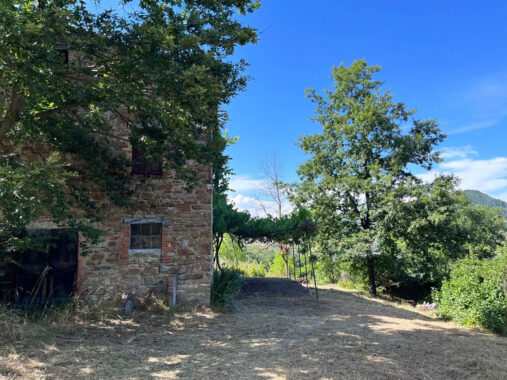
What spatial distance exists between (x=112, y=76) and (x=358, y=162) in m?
10.9

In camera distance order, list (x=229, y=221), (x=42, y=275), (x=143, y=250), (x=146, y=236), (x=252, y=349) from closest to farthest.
Answer: (x=252, y=349), (x=42, y=275), (x=143, y=250), (x=146, y=236), (x=229, y=221)

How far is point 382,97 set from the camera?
14.3 m

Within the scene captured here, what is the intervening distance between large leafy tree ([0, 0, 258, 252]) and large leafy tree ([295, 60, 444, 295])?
27.0 feet

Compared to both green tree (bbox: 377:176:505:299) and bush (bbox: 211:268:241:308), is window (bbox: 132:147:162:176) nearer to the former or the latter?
bush (bbox: 211:268:241:308)

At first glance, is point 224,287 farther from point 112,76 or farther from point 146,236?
point 112,76

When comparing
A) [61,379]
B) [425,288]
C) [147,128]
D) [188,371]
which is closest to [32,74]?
[147,128]

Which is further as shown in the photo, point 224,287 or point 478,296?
point 224,287

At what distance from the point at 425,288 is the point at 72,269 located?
1567 cm

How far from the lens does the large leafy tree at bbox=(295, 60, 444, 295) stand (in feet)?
42.9

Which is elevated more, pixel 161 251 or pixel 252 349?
pixel 161 251

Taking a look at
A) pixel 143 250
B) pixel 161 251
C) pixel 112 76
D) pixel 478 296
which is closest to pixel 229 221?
pixel 161 251

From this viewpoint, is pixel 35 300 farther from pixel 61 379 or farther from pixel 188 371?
pixel 188 371

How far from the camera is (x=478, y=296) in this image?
28.2 ft

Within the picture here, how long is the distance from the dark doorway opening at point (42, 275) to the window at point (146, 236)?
1.32 m
